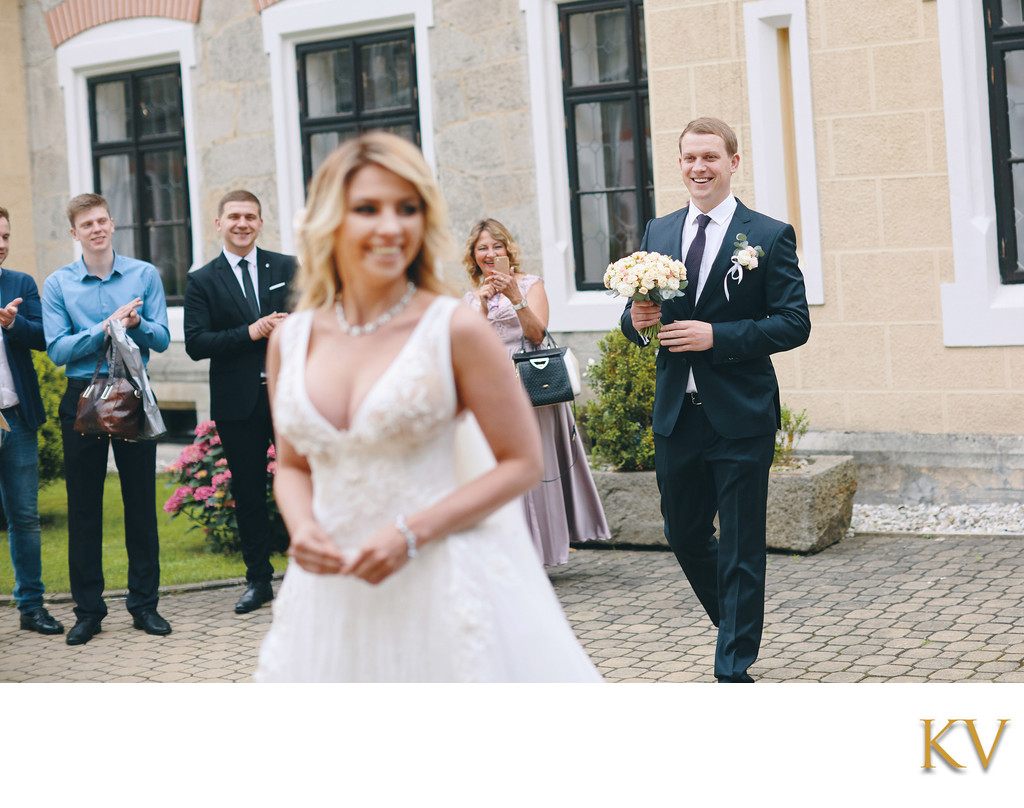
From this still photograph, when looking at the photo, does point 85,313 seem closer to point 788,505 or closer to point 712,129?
point 712,129

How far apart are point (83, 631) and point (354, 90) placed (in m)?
6.16

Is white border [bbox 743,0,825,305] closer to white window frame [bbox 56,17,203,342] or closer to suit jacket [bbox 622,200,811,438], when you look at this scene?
suit jacket [bbox 622,200,811,438]

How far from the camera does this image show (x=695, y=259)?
503 cm

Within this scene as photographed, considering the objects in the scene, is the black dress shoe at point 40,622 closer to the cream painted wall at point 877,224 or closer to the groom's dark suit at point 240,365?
the groom's dark suit at point 240,365

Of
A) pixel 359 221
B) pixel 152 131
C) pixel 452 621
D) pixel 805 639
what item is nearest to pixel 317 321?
pixel 359 221

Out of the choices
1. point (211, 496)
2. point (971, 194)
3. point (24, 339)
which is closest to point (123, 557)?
point (211, 496)

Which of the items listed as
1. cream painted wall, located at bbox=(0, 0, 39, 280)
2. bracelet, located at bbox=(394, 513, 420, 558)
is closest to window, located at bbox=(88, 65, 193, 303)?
cream painted wall, located at bbox=(0, 0, 39, 280)

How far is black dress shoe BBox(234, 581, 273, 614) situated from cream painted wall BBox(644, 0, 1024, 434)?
3717 millimetres

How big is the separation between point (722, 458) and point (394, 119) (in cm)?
702

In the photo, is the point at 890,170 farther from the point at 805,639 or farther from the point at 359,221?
the point at 359,221

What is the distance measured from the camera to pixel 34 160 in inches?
517

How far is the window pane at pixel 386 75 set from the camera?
11.1 metres

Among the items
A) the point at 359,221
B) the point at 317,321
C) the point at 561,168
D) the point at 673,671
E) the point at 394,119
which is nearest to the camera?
the point at 359,221

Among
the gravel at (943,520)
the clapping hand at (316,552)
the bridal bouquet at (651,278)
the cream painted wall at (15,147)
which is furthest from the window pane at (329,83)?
the clapping hand at (316,552)
